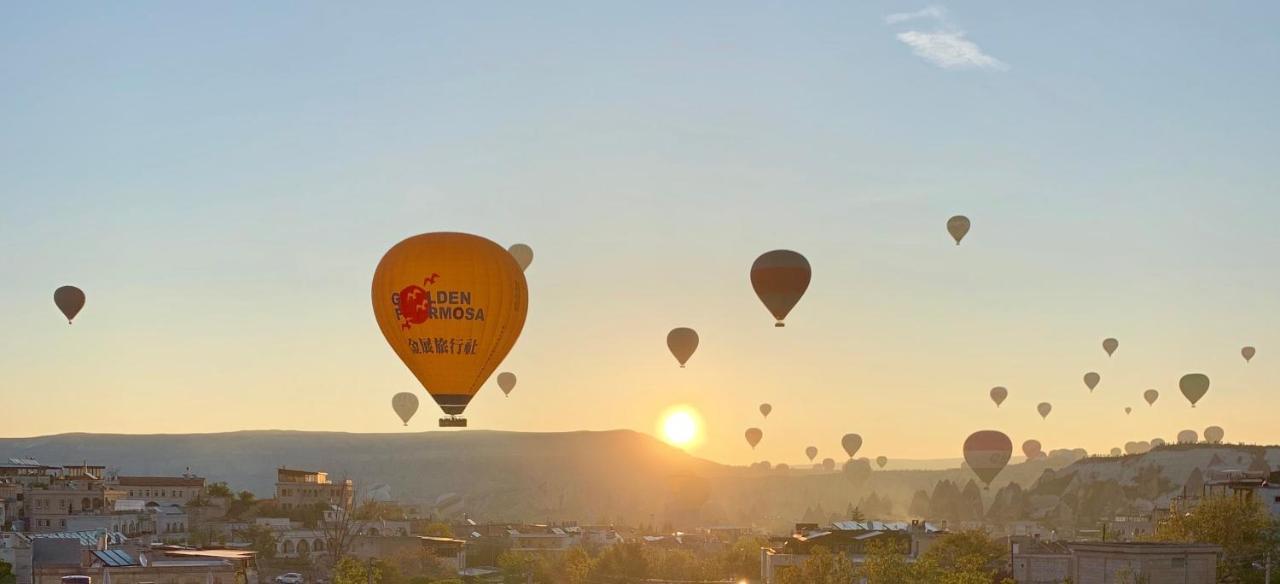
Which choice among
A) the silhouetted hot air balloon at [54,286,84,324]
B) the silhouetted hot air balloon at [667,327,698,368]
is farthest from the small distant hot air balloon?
the silhouetted hot air balloon at [54,286,84,324]

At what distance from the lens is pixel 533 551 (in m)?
180

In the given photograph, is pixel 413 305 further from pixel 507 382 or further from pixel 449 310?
pixel 507 382

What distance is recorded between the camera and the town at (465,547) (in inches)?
3676

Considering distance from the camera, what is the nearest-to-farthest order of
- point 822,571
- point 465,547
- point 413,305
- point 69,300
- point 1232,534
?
point 413,305
point 1232,534
point 822,571
point 69,300
point 465,547

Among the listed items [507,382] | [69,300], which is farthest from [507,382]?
[69,300]

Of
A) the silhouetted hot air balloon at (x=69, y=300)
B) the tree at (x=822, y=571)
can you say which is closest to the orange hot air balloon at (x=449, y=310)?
the tree at (x=822, y=571)

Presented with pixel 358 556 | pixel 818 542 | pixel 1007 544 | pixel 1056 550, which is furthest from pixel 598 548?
pixel 1056 550

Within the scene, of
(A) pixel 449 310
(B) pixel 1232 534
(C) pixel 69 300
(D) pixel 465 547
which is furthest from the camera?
(D) pixel 465 547

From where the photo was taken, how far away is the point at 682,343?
14162cm

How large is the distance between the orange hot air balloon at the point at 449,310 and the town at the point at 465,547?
2162cm

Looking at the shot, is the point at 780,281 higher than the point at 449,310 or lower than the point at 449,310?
higher

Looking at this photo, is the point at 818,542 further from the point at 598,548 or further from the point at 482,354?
the point at 482,354

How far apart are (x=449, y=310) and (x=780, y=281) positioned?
134ft

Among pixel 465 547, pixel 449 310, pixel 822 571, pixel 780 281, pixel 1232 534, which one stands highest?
pixel 780 281
